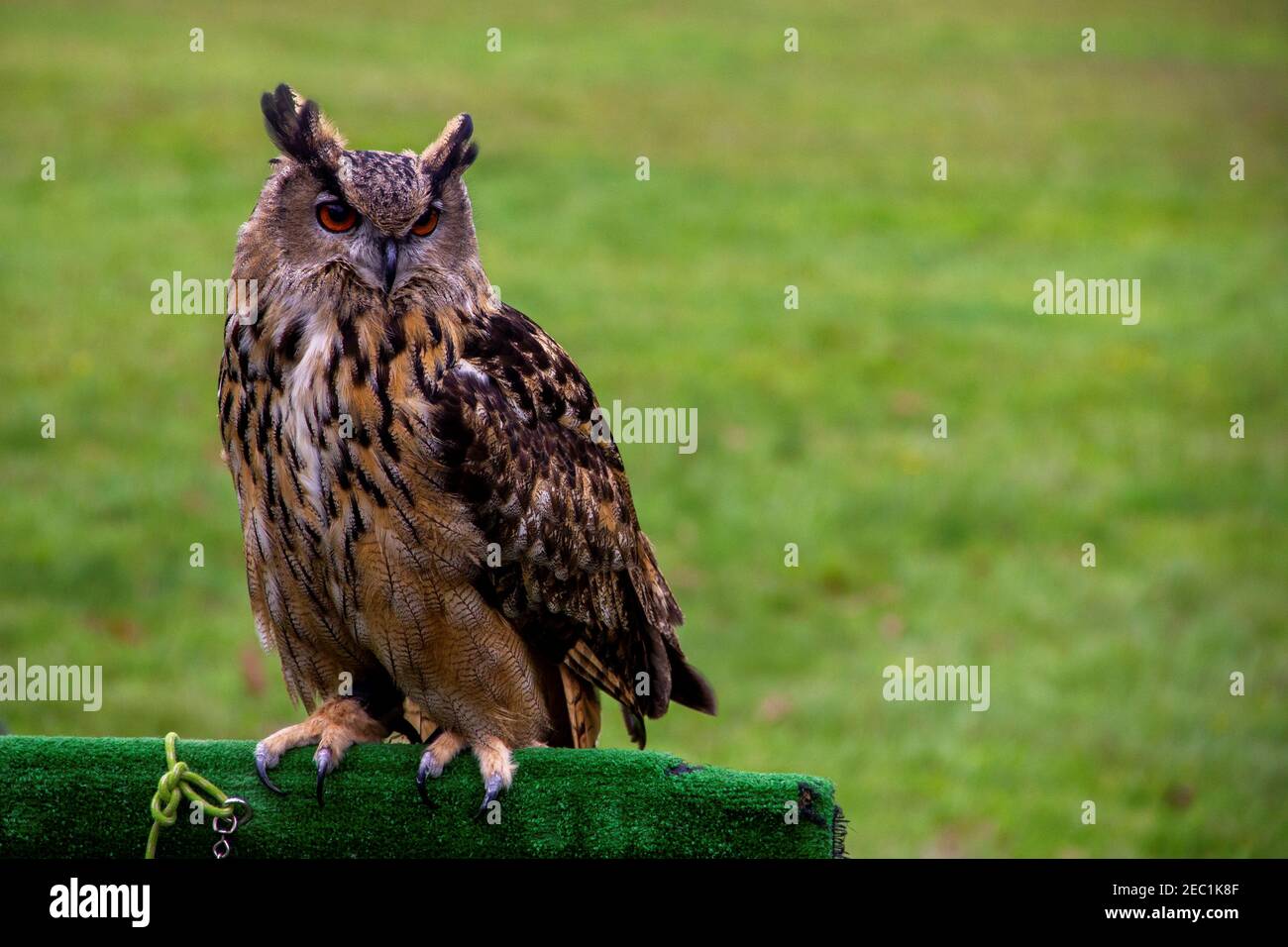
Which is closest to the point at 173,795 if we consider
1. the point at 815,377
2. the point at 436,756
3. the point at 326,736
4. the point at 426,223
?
the point at 326,736

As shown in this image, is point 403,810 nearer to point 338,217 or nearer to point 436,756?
point 436,756

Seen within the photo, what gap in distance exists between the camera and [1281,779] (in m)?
6.26

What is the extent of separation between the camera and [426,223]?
10.3 ft

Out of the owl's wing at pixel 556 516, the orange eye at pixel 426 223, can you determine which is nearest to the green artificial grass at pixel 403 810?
the owl's wing at pixel 556 516

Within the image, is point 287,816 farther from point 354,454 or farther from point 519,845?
point 354,454

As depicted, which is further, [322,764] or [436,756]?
[436,756]

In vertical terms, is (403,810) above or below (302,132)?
below

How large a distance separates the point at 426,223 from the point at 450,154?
0.19 metres

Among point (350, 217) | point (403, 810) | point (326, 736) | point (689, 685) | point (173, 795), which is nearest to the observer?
point (173, 795)

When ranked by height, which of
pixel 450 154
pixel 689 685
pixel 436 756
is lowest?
pixel 436 756

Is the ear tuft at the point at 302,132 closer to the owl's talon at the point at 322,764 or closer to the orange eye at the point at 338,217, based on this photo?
the orange eye at the point at 338,217

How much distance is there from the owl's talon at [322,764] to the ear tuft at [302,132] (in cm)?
118
